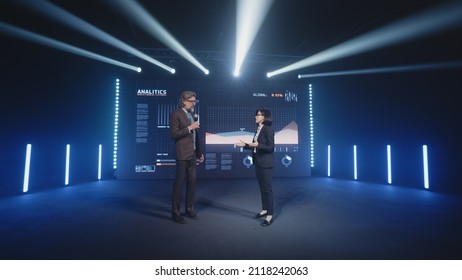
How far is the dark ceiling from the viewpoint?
4.23 m

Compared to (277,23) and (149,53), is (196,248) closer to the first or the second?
(277,23)

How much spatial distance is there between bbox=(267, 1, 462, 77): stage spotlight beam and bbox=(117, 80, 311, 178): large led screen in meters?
1.30

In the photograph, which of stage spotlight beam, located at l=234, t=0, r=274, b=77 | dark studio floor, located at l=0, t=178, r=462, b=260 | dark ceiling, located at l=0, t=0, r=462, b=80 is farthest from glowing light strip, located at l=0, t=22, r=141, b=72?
stage spotlight beam, located at l=234, t=0, r=274, b=77

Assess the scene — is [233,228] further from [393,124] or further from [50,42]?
[50,42]

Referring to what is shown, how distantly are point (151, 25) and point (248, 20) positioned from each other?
2.51m

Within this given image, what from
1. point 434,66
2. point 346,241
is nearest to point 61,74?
point 346,241

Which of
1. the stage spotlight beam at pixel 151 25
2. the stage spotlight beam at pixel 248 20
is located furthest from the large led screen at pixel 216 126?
the stage spotlight beam at pixel 248 20

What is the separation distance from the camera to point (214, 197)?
421 centimetres

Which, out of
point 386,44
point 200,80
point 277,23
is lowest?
point 200,80

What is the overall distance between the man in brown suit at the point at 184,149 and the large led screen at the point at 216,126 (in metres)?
3.66

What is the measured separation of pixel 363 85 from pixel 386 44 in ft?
3.96

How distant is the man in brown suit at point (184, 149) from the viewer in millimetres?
2754

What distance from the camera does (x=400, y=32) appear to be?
4785 mm

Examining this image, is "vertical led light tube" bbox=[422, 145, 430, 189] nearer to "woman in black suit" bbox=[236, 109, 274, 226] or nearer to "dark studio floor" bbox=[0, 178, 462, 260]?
"dark studio floor" bbox=[0, 178, 462, 260]
